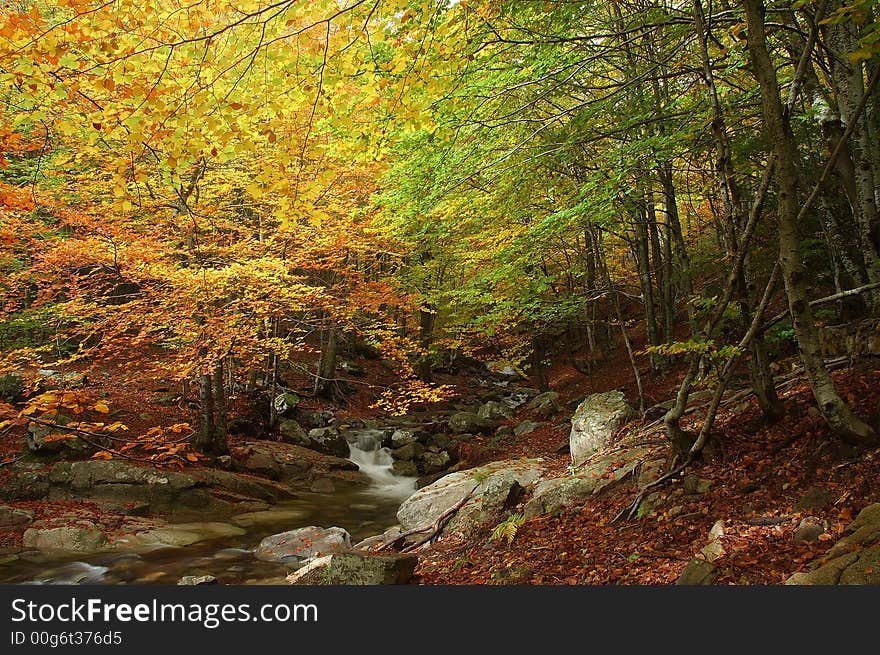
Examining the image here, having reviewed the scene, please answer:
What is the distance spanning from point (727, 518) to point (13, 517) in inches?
420

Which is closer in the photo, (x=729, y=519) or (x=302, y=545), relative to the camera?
(x=729, y=519)

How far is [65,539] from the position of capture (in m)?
8.25

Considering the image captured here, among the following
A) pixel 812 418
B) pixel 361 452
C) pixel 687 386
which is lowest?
pixel 361 452

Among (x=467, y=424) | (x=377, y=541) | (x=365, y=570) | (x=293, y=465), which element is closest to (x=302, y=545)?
(x=377, y=541)

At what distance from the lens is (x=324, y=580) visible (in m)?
5.07

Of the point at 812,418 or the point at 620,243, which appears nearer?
the point at 812,418

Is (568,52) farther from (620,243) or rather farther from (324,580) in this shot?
(620,243)

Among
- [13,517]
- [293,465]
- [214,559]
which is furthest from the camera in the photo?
[293,465]

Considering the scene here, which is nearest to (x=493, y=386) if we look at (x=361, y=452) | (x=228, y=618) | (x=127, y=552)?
(x=361, y=452)

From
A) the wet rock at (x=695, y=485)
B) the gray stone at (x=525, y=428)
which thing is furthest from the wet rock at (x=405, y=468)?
the wet rock at (x=695, y=485)

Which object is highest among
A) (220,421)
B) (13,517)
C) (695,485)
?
(220,421)

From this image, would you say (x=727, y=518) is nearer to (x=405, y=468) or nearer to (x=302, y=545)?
(x=302, y=545)

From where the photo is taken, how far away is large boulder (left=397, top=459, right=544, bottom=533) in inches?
292

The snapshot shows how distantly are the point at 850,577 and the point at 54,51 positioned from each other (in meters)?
A: 5.76
